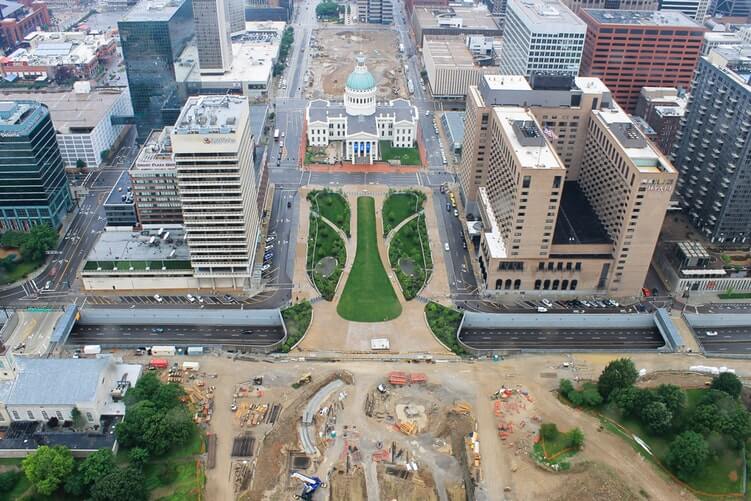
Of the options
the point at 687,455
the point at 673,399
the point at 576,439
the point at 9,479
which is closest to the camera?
the point at 9,479

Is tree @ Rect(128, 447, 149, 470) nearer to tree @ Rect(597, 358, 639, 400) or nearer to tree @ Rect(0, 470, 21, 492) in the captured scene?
tree @ Rect(0, 470, 21, 492)

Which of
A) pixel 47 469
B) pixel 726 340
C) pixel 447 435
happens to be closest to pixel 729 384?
pixel 726 340

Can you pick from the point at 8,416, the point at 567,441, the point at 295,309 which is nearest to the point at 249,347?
the point at 295,309

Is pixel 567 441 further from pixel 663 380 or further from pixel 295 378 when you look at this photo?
pixel 295 378

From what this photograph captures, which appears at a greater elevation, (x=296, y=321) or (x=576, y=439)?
(x=576, y=439)

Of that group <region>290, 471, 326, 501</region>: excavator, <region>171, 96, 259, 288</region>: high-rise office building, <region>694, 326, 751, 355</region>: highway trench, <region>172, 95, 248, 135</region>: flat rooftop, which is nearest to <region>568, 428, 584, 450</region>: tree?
<region>290, 471, 326, 501</region>: excavator

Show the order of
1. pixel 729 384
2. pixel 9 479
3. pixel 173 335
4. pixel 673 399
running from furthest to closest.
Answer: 1. pixel 173 335
2. pixel 729 384
3. pixel 673 399
4. pixel 9 479

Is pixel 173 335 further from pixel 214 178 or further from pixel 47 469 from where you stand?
pixel 47 469
